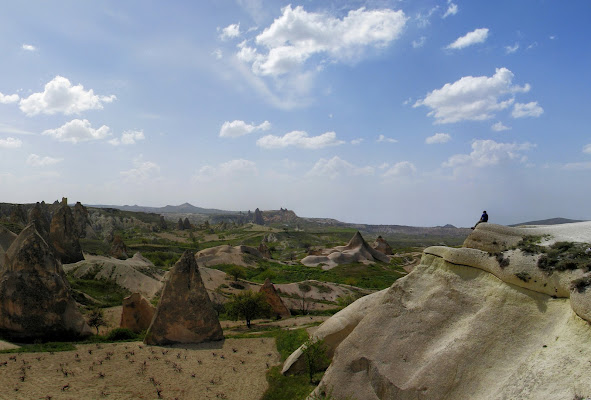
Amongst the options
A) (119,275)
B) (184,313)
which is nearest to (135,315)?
(184,313)

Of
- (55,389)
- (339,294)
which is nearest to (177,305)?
(55,389)

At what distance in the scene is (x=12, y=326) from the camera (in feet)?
67.6

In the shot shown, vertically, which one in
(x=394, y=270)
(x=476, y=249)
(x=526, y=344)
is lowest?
(x=394, y=270)

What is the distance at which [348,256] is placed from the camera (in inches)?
2899

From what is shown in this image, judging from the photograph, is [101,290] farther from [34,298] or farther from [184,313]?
[184,313]

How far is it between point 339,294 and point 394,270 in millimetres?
26896

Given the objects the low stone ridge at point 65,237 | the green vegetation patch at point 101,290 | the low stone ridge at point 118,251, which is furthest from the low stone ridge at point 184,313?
the low stone ridge at point 118,251

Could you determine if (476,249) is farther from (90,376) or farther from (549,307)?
(90,376)

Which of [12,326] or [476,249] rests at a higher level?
[476,249]

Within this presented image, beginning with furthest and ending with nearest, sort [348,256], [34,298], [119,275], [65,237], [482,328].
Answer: [348,256] < [65,237] < [119,275] < [34,298] < [482,328]

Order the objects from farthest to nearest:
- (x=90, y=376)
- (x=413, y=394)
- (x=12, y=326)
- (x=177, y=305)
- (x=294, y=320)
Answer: (x=294, y=320)
(x=177, y=305)
(x=12, y=326)
(x=90, y=376)
(x=413, y=394)

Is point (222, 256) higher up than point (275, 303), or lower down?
higher up

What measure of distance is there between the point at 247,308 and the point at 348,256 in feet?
151

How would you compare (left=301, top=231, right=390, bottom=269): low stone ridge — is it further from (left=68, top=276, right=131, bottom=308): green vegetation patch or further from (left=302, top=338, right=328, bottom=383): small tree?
(left=302, top=338, right=328, bottom=383): small tree
